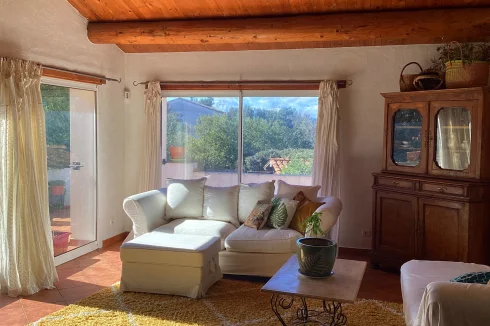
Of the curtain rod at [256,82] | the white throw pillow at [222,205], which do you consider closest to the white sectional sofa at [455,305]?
the white throw pillow at [222,205]

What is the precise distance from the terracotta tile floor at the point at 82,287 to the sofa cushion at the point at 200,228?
0.64 metres

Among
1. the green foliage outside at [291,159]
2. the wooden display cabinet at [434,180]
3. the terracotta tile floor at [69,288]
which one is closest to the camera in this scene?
the terracotta tile floor at [69,288]

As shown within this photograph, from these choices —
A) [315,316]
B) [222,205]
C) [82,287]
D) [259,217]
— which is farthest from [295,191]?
[82,287]

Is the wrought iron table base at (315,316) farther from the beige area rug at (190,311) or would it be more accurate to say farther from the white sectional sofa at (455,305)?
the white sectional sofa at (455,305)

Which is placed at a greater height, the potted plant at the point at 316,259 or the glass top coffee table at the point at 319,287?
the potted plant at the point at 316,259

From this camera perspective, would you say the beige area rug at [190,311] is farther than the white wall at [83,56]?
No

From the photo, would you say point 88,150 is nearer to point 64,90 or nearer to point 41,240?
point 64,90

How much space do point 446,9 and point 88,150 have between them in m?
3.88

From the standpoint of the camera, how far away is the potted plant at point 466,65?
443 cm

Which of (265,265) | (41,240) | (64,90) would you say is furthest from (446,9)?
(41,240)

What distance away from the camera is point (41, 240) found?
429 cm

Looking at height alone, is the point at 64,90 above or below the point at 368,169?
above

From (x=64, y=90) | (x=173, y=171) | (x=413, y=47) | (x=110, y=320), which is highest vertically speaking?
(x=413, y=47)

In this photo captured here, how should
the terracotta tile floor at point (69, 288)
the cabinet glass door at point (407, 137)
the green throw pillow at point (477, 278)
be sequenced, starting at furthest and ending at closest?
the cabinet glass door at point (407, 137), the terracotta tile floor at point (69, 288), the green throw pillow at point (477, 278)
